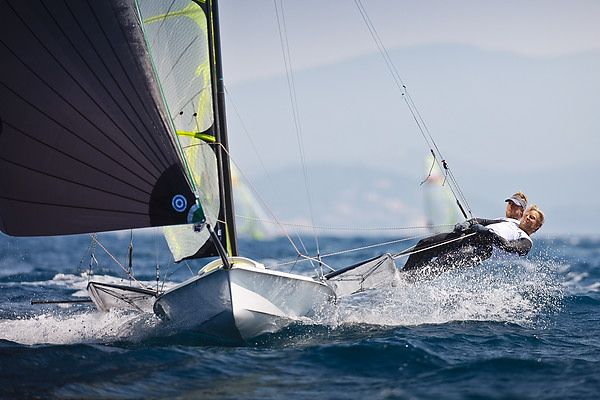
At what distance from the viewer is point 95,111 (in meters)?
5.99

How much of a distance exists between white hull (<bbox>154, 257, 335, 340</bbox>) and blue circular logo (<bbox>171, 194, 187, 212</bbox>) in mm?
639

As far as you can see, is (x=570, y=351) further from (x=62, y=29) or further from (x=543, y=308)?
(x=62, y=29)

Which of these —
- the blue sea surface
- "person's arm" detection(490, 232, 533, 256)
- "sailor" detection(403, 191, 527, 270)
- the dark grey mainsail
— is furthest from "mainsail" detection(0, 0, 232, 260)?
"person's arm" detection(490, 232, 533, 256)

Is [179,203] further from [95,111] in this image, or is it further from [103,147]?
[95,111]

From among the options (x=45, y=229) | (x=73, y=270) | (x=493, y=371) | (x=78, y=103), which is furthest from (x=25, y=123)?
(x=73, y=270)

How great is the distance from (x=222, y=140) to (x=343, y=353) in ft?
9.30

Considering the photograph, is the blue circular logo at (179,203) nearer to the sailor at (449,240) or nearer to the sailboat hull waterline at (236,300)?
the sailboat hull waterline at (236,300)

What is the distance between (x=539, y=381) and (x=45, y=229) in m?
4.65

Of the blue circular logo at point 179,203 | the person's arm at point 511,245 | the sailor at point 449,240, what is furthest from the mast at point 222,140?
the person's arm at point 511,245

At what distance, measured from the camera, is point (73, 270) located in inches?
578

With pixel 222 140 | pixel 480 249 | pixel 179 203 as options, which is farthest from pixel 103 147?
pixel 480 249

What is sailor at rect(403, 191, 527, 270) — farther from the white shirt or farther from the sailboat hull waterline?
the sailboat hull waterline

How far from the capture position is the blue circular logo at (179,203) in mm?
5992

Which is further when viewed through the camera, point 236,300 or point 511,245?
point 511,245
